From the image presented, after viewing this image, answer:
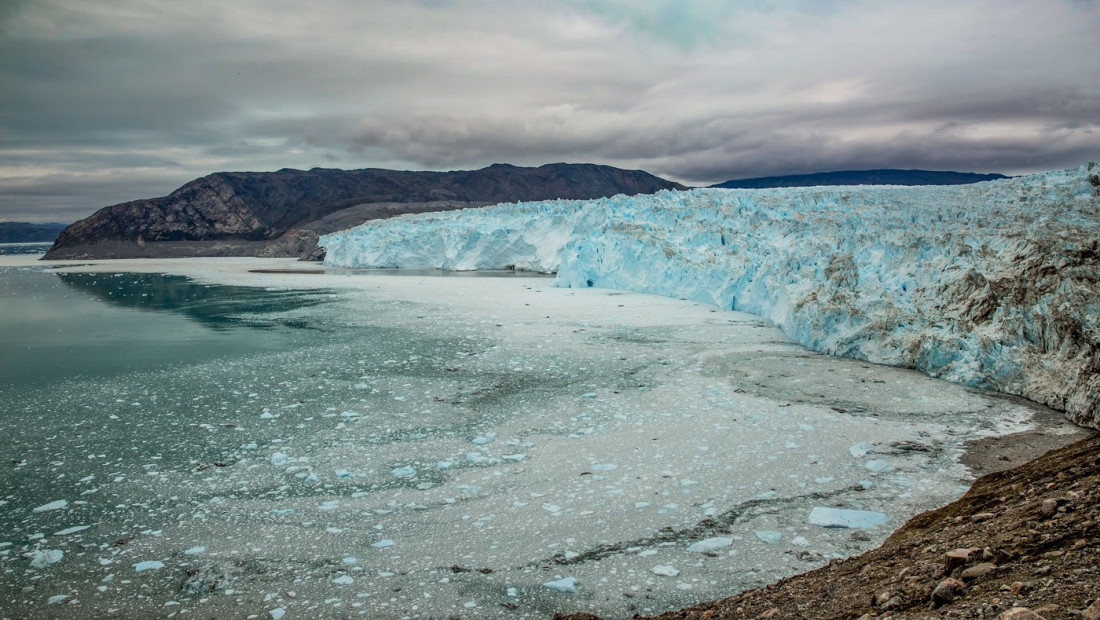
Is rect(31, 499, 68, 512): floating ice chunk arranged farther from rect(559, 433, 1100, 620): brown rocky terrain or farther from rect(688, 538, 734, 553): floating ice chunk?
rect(688, 538, 734, 553): floating ice chunk

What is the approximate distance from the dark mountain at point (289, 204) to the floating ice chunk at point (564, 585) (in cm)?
3873

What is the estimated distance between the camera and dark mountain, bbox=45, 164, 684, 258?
175 ft

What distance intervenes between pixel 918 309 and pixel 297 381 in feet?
22.9

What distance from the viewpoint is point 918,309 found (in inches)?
294

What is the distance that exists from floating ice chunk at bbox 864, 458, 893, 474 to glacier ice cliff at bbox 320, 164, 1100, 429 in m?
2.01

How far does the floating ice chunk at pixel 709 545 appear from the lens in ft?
10.2

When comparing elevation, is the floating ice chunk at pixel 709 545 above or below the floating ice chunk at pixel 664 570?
below

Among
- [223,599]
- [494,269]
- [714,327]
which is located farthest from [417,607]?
[494,269]

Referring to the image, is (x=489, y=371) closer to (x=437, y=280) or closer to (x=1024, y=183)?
(x=437, y=280)

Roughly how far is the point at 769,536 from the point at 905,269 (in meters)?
6.86

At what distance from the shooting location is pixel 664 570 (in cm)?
293

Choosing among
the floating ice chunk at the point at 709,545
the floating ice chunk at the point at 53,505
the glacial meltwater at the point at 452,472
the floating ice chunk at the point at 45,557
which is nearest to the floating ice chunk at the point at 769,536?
the glacial meltwater at the point at 452,472

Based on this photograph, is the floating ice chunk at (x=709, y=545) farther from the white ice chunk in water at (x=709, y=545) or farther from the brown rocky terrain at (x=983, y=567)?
the brown rocky terrain at (x=983, y=567)

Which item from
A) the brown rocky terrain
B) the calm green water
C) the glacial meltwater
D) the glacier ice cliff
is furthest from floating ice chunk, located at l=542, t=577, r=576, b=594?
the calm green water
